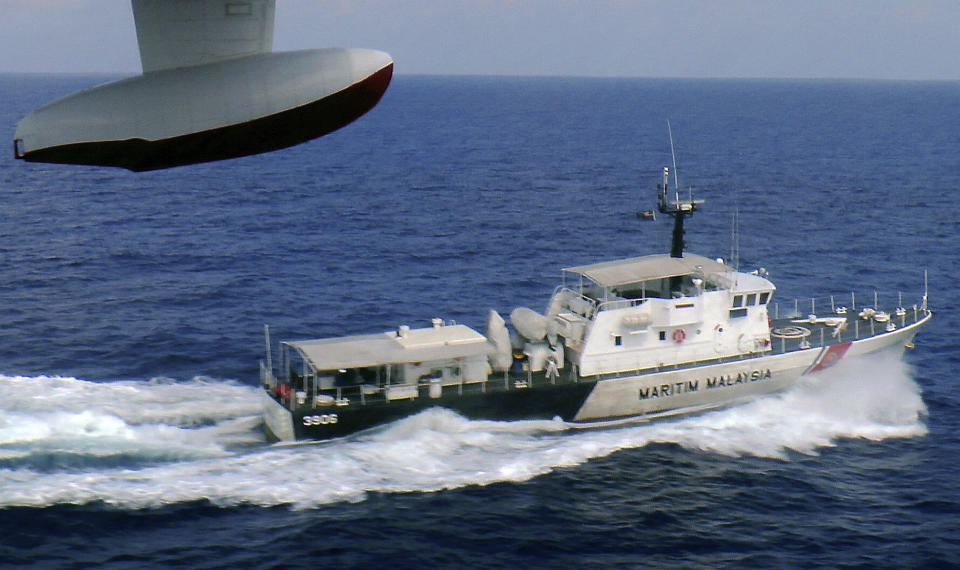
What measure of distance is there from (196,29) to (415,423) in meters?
20.7

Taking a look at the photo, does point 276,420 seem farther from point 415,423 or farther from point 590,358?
point 590,358

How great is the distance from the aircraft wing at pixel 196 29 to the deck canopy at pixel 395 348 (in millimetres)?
17564

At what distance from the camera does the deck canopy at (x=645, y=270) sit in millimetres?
42938

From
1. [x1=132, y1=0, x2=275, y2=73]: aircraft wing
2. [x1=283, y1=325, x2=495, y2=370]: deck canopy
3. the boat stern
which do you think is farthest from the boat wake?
[x1=132, y1=0, x2=275, y2=73]: aircraft wing

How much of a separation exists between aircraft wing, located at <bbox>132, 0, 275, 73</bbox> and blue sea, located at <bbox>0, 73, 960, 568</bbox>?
49.0ft

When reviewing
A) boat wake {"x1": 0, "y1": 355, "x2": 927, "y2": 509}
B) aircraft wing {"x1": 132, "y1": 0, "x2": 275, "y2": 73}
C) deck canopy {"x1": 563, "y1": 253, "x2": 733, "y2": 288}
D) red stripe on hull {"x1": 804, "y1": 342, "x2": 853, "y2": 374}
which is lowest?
boat wake {"x1": 0, "y1": 355, "x2": 927, "y2": 509}

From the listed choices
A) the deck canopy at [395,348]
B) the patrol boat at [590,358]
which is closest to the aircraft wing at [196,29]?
the patrol boat at [590,358]

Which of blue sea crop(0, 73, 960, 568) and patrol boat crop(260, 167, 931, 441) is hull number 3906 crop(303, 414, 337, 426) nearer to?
patrol boat crop(260, 167, 931, 441)

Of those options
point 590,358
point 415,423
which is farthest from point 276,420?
point 590,358

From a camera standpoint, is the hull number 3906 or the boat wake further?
the hull number 3906

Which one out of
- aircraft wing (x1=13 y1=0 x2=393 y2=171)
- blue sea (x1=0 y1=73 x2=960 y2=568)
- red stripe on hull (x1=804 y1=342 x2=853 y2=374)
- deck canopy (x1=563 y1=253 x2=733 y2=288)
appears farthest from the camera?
red stripe on hull (x1=804 y1=342 x2=853 y2=374)

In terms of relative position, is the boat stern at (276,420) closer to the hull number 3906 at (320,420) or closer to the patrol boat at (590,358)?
the patrol boat at (590,358)

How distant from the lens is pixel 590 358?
4241 centimetres

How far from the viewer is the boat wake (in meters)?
34.3
